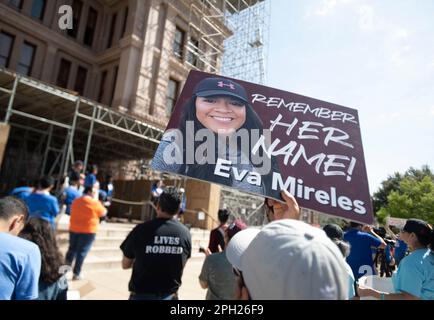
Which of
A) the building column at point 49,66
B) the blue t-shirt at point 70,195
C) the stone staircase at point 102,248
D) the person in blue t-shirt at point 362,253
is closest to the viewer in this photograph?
the person in blue t-shirt at point 362,253

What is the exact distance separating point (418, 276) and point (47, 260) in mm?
2844

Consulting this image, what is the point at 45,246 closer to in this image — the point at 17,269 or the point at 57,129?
the point at 17,269

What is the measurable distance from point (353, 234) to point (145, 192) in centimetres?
1195

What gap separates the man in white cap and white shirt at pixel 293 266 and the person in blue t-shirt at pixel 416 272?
1658mm

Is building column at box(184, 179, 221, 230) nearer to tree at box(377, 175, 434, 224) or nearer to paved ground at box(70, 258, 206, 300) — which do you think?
paved ground at box(70, 258, 206, 300)

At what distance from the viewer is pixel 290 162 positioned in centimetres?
215

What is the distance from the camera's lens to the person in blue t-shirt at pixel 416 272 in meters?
2.20

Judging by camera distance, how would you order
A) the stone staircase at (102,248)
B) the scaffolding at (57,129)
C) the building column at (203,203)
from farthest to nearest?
the building column at (203,203)
the scaffolding at (57,129)
the stone staircase at (102,248)

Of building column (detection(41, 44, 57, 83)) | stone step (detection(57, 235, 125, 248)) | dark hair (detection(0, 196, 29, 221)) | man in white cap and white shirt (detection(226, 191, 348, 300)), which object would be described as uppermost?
building column (detection(41, 44, 57, 83))

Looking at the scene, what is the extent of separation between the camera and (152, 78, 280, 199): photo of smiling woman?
6.72 ft

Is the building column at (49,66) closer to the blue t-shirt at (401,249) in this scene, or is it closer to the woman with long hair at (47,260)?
the woman with long hair at (47,260)

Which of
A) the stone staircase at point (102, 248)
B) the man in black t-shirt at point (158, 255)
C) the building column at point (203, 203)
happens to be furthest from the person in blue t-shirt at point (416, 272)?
the building column at point (203, 203)

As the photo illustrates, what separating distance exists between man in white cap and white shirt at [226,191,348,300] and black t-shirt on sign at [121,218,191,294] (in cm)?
156

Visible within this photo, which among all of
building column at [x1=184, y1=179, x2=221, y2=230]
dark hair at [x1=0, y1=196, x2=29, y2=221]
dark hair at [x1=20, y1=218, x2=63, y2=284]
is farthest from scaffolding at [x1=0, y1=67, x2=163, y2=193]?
dark hair at [x1=0, y1=196, x2=29, y2=221]
